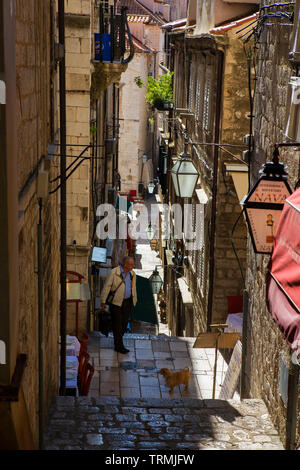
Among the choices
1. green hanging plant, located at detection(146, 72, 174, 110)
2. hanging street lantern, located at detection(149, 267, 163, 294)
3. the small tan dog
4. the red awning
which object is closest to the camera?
the red awning

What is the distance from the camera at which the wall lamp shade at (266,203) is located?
21.1 ft

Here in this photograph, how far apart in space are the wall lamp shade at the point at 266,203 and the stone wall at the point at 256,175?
0.44 meters

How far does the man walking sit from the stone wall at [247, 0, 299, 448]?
236cm

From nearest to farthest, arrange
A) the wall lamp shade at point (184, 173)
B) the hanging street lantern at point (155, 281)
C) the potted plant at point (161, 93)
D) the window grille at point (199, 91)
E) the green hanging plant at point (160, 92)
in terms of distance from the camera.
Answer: the wall lamp shade at point (184, 173) < the window grille at point (199, 91) < the hanging street lantern at point (155, 281) < the potted plant at point (161, 93) < the green hanging plant at point (160, 92)

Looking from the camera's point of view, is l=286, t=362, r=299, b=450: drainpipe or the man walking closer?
l=286, t=362, r=299, b=450: drainpipe

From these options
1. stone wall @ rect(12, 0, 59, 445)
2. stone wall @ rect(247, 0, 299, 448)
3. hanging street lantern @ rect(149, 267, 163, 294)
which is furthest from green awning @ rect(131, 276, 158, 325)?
stone wall @ rect(12, 0, 59, 445)

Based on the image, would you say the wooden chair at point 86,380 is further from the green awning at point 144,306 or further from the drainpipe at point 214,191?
the green awning at point 144,306

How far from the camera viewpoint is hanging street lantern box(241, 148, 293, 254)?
6441 mm

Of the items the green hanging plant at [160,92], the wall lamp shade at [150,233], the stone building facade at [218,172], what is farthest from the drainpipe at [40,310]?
the wall lamp shade at [150,233]

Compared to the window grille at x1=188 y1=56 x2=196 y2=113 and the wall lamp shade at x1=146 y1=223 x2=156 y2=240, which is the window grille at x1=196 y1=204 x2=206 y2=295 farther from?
the wall lamp shade at x1=146 y1=223 x2=156 y2=240

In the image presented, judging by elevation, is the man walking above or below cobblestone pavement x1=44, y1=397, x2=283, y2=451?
above

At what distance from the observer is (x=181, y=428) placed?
8.02 m

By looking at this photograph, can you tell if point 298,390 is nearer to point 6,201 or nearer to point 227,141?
point 6,201

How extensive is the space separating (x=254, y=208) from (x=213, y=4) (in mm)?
9891
